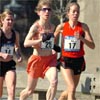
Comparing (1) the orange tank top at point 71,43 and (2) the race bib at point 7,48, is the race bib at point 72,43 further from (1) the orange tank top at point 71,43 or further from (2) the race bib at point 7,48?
(2) the race bib at point 7,48

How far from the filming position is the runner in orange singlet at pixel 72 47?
913 centimetres

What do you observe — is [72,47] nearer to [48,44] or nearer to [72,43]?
[72,43]

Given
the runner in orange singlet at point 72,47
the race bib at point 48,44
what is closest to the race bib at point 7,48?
the race bib at point 48,44

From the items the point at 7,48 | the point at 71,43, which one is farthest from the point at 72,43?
the point at 7,48

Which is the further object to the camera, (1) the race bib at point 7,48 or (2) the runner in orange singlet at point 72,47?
(2) the runner in orange singlet at point 72,47

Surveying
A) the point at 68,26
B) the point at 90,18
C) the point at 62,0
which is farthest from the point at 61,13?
the point at 68,26

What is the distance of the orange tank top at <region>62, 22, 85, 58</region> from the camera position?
30.2 ft

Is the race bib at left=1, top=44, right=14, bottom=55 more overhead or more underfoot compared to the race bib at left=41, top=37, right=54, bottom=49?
more underfoot

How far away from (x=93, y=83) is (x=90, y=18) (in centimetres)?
394

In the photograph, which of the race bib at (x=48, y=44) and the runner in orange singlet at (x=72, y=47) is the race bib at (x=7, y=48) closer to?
the race bib at (x=48, y=44)

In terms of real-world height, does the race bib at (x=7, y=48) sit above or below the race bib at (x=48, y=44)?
below

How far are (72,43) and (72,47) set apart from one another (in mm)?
68

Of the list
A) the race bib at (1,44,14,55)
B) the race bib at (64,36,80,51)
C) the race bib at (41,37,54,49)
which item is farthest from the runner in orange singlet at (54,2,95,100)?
the race bib at (1,44,14,55)

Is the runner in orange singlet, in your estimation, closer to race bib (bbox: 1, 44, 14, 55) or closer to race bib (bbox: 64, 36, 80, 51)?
race bib (bbox: 64, 36, 80, 51)
